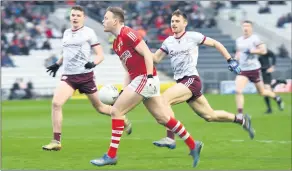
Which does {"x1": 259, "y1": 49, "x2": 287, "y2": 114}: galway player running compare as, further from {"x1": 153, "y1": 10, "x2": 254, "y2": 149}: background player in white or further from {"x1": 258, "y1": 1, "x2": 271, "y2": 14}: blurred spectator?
{"x1": 258, "y1": 1, "x2": 271, "y2": 14}: blurred spectator

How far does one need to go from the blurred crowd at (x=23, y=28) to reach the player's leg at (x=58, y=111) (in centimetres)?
2435

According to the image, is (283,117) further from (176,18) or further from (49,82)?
(49,82)

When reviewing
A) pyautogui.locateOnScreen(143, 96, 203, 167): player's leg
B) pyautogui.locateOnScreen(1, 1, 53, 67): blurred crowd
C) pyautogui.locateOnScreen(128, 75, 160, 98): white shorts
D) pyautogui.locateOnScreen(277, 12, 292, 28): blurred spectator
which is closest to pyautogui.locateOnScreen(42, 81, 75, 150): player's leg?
pyautogui.locateOnScreen(143, 96, 203, 167): player's leg

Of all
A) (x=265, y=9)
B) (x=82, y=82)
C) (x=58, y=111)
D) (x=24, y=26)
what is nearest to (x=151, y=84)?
(x=58, y=111)

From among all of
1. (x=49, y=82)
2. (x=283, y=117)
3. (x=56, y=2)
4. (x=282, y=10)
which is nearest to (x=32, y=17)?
(x=56, y=2)

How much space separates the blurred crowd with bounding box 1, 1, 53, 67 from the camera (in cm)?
3950

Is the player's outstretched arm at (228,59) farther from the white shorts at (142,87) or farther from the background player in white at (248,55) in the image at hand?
the background player in white at (248,55)

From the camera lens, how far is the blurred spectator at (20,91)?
35.2 m

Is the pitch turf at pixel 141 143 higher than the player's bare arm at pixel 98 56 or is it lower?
lower

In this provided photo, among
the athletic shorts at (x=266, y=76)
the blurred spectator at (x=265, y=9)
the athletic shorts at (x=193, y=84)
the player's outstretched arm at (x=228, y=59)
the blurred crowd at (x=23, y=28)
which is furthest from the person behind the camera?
the blurred spectator at (x=265, y=9)

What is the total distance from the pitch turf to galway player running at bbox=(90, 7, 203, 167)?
69 cm

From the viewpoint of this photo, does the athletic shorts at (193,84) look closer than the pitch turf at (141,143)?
No

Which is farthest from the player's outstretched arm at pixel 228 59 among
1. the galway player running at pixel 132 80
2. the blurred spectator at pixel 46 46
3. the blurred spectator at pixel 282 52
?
the blurred spectator at pixel 282 52

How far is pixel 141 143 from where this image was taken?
15852mm
